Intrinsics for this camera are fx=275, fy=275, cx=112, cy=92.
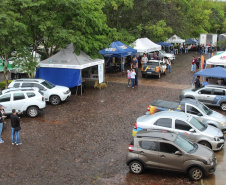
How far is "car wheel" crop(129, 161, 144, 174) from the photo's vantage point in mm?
9406

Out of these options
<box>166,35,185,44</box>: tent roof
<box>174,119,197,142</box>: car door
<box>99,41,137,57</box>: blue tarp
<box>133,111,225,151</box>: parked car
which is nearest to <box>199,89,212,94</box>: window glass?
A: <box>133,111,225,151</box>: parked car

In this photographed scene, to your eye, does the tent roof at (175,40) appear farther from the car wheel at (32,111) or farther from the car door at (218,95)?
the car wheel at (32,111)

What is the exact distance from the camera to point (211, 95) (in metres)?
17.3

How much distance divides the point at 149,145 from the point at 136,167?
0.90 metres

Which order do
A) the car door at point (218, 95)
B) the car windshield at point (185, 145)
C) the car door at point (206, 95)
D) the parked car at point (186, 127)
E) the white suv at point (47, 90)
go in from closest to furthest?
1. the car windshield at point (185, 145)
2. the parked car at point (186, 127)
3. the car door at point (218, 95)
4. the car door at point (206, 95)
5. the white suv at point (47, 90)

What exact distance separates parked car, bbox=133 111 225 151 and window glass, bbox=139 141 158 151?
6.50 feet

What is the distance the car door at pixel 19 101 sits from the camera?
15.5 m

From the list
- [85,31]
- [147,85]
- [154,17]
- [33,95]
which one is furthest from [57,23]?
[154,17]

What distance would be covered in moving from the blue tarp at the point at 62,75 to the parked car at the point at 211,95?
8216 millimetres

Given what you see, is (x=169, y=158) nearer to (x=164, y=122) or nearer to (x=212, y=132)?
(x=164, y=122)

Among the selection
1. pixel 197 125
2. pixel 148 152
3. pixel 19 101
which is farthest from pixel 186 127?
pixel 19 101

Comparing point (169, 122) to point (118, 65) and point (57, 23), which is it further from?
point (118, 65)

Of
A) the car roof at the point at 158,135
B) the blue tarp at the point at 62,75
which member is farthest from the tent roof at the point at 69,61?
the car roof at the point at 158,135

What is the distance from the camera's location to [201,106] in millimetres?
13977
